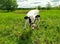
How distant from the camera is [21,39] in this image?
9.82 m

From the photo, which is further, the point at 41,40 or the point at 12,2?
the point at 12,2

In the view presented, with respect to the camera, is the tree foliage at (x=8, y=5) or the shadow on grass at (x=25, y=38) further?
the tree foliage at (x=8, y=5)

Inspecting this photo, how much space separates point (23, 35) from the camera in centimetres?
1029

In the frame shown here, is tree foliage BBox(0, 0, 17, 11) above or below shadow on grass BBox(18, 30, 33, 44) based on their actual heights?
below

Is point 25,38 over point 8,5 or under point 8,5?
over

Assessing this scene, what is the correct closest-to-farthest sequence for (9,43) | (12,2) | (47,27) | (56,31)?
(9,43)
(56,31)
(47,27)
(12,2)

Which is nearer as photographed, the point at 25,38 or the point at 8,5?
the point at 25,38

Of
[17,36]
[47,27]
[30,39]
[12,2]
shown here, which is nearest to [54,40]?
[30,39]

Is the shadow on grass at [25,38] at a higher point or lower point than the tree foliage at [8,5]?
higher

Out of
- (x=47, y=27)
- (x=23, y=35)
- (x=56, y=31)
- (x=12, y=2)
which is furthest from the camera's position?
(x=12, y=2)

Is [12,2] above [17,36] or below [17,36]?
below

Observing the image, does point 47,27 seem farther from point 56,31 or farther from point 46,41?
point 46,41

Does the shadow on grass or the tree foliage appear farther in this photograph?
the tree foliage

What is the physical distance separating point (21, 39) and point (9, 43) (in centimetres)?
57
